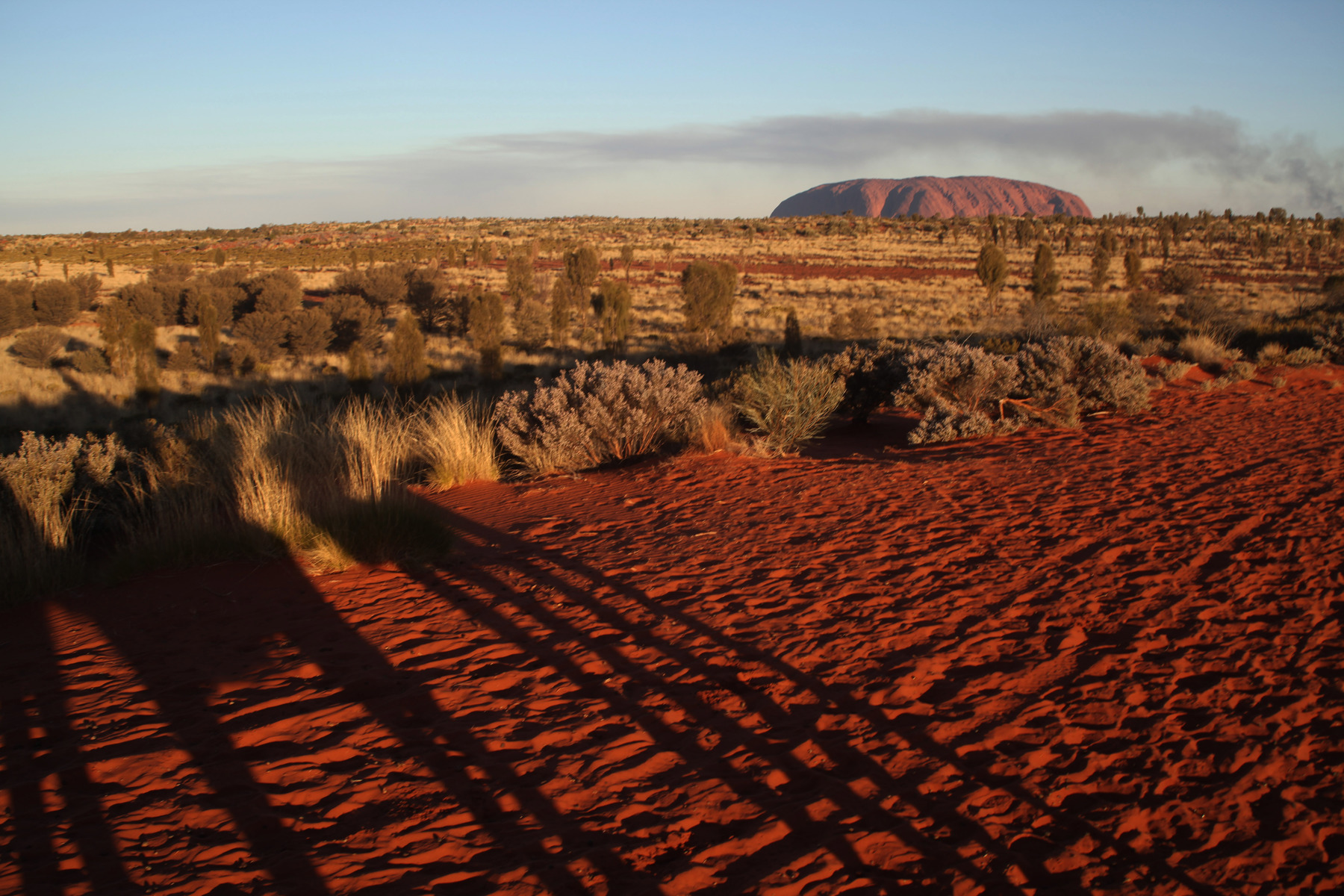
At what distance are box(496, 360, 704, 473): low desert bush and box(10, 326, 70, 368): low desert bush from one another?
914 inches

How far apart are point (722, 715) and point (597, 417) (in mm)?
6115

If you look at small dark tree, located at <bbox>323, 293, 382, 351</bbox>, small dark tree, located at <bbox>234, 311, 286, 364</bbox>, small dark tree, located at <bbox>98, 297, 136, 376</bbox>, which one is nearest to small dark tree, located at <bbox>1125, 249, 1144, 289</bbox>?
small dark tree, located at <bbox>323, 293, 382, 351</bbox>

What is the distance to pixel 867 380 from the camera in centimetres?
1207

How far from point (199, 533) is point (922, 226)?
264 feet

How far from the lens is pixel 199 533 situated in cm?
624

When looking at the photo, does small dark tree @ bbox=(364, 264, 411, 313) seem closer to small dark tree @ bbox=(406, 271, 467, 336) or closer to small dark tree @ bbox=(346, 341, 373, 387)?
small dark tree @ bbox=(406, 271, 467, 336)

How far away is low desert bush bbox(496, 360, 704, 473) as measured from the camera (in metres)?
9.30

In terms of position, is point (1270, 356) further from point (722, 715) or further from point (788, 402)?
point (722, 715)

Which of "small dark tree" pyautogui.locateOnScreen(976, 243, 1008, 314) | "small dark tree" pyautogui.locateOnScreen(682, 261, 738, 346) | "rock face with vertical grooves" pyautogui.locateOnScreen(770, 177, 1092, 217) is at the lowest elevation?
"small dark tree" pyautogui.locateOnScreen(682, 261, 738, 346)

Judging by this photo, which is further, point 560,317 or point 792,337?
point 560,317

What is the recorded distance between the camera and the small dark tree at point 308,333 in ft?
92.3

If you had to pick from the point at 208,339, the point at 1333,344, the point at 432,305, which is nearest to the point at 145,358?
the point at 208,339

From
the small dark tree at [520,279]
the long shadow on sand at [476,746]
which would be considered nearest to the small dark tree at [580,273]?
the small dark tree at [520,279]

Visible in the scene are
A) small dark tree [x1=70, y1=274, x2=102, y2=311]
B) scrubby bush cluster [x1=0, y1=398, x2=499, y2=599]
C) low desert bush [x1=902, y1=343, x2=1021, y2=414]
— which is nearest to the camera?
scrubby bush cluster [x1=0, y1=398, x2=499, y2=599]
